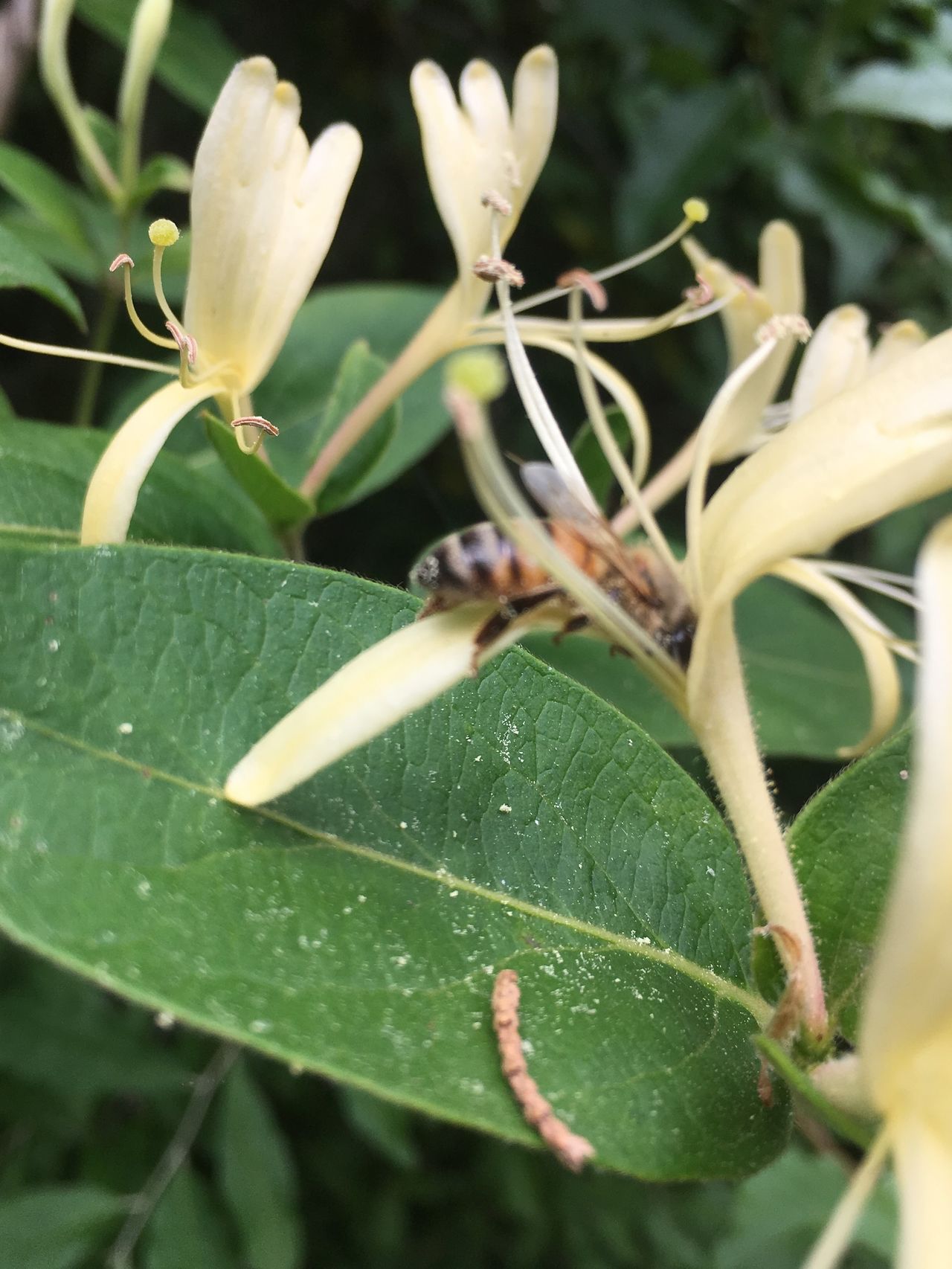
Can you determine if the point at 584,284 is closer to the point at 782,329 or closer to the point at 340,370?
the point at 782,329

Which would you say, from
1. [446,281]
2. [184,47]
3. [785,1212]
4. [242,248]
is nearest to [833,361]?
[242,248]

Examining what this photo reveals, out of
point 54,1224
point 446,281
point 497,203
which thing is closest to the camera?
point 497,203

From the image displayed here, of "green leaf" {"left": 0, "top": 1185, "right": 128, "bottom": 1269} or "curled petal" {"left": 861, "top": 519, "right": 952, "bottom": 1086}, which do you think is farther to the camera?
"green leaf" {"left": 0, "top": 1185, "right": 128, "bottom": 1269}

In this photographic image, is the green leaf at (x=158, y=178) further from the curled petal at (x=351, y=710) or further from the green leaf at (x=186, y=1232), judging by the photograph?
the green leaf at (x=186, y=1232)

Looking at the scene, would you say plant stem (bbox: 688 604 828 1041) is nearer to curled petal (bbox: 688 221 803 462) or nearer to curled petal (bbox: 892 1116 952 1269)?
curled petal (bbox: 892 1116 952 1269)

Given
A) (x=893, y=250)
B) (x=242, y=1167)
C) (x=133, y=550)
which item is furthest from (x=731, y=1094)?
(x=893, y=250)

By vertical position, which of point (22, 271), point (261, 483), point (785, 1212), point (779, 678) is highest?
point (22, 271)

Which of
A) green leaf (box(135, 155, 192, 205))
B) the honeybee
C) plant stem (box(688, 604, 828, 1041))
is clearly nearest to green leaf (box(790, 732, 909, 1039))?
plant stem (box(688, 604, 828, 1041))
